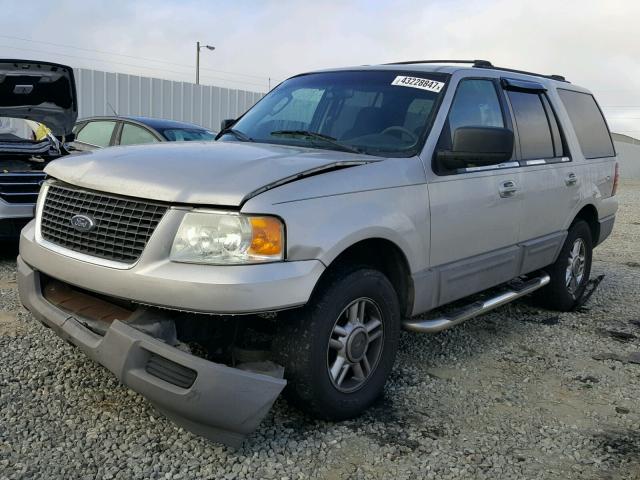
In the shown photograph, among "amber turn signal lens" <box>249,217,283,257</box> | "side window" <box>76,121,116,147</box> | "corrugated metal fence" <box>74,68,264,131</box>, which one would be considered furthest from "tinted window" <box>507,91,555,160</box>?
"corrugated metal fence" <box>74,68,264,131</box>

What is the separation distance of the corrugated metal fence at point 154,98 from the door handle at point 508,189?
1448 cm

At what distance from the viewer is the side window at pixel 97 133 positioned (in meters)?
9.10

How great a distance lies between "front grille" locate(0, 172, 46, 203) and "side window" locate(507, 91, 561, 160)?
15.1ft

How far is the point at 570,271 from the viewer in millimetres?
5602

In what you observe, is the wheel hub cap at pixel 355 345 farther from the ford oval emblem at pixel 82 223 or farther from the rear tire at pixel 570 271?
the rear tire at pixel 570 271

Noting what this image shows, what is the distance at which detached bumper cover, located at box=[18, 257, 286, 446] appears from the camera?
253 centimetres

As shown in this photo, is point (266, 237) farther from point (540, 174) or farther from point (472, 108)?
point (540, 174)

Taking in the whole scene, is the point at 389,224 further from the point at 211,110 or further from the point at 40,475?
the point at 211,110

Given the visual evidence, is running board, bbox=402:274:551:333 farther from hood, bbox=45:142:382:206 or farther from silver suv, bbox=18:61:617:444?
hood, bbox=45:142:382:206

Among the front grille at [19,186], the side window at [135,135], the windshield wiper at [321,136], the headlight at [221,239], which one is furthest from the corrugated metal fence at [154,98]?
the headlight at [221,239]

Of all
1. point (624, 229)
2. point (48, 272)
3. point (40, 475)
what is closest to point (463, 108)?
point (48, 272)

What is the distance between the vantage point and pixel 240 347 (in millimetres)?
2961

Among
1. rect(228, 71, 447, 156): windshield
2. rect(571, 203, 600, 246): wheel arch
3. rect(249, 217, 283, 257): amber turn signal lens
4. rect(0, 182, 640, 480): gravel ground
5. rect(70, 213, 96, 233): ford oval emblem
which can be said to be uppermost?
rect(228, 71, 447, 156): windshield

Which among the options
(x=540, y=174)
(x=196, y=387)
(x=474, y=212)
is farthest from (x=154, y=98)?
(x=196, y=387)
